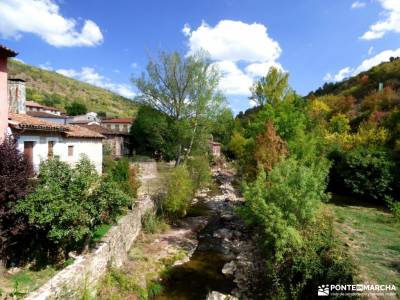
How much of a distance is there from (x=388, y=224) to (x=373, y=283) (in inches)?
323

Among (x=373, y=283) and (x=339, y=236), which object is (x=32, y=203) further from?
(x=339, y=236)

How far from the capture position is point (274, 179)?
12.4 metres

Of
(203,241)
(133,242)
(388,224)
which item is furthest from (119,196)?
(388,224)

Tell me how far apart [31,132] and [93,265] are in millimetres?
7467

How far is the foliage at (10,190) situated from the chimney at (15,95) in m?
6.00

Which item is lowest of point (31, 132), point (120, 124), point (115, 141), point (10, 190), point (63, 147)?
point (10, 190)

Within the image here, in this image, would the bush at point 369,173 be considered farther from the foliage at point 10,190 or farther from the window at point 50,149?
the foliage at point 10,190

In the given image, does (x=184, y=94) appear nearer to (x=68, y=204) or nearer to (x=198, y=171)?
(x=198, y=171)

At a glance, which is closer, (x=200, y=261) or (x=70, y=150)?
(x=200, y=261)

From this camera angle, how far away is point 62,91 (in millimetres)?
93500

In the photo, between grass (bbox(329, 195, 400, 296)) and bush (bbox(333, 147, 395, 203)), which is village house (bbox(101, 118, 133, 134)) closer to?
bush (bbox(333, 147, 395, 203))

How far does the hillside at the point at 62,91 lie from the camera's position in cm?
8284

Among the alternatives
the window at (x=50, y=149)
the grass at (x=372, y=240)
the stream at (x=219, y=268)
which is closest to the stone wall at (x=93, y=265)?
the stream at (x=219, y=268)

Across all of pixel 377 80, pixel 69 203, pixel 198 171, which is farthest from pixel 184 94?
pixel 377 80
